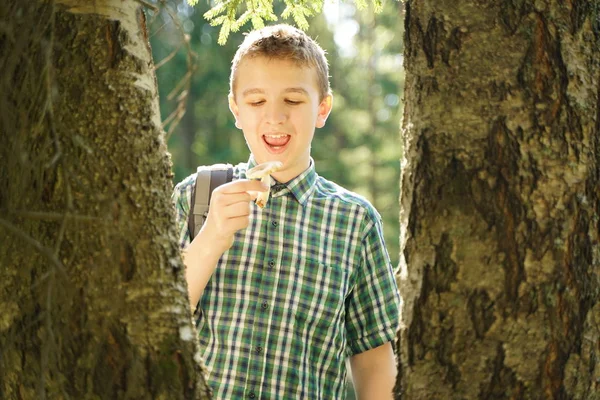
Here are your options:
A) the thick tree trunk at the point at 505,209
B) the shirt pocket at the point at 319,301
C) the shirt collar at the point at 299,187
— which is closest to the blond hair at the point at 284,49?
the shirt collar at the point at 299,187

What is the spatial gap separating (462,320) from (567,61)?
586mm

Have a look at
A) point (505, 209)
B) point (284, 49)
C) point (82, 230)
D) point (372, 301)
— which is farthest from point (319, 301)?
point (82, 230)

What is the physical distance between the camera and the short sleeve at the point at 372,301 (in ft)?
9.67

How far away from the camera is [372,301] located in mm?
2969

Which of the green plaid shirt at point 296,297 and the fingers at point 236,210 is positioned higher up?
the fingers at point 236,210

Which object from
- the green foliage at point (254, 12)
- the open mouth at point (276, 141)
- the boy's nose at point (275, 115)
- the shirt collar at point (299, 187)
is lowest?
the shirt collar at point (299, 187)

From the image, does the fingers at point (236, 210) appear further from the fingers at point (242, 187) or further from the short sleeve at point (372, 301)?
the short sleeve at point (372, 301)

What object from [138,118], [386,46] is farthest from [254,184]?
[386,46]

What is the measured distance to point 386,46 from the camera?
21.2 meters

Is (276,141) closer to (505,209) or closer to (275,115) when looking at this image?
(275,115)

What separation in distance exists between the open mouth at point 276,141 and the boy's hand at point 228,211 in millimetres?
266

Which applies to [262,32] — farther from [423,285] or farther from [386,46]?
[386,46]

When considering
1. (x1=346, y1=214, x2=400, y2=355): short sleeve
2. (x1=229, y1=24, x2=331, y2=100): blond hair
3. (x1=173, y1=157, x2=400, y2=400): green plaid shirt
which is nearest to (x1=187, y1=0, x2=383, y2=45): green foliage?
(x1=229, y1=24, x2=331, y2=100): blond hair

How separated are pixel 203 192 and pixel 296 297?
506 millimetres
